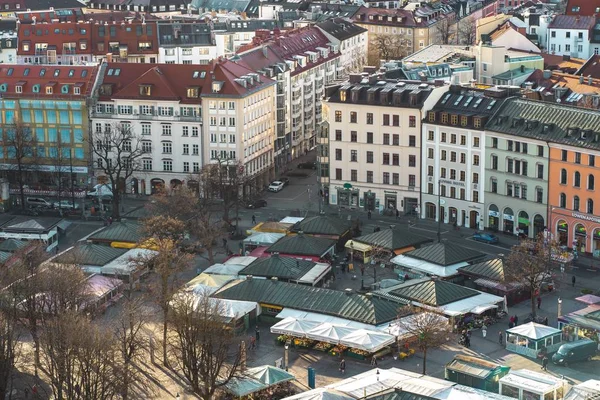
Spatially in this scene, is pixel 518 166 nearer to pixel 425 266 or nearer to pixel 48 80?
pixel 425 266

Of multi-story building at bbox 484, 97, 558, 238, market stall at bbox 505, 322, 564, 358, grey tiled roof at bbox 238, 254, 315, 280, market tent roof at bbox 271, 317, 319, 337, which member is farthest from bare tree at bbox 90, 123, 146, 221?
market stall at bbox 505, 322, 564, 358

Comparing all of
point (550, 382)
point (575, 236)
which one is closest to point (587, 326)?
point (550, 382)

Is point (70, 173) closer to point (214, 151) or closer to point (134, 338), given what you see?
point (214, 151)

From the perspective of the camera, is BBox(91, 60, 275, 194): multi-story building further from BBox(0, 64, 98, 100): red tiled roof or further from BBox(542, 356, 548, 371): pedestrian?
BBox(542, 356, 548, 371): pedestrian

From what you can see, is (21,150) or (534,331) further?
(21,150)

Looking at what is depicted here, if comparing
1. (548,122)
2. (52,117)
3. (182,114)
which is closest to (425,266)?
(548,122)
